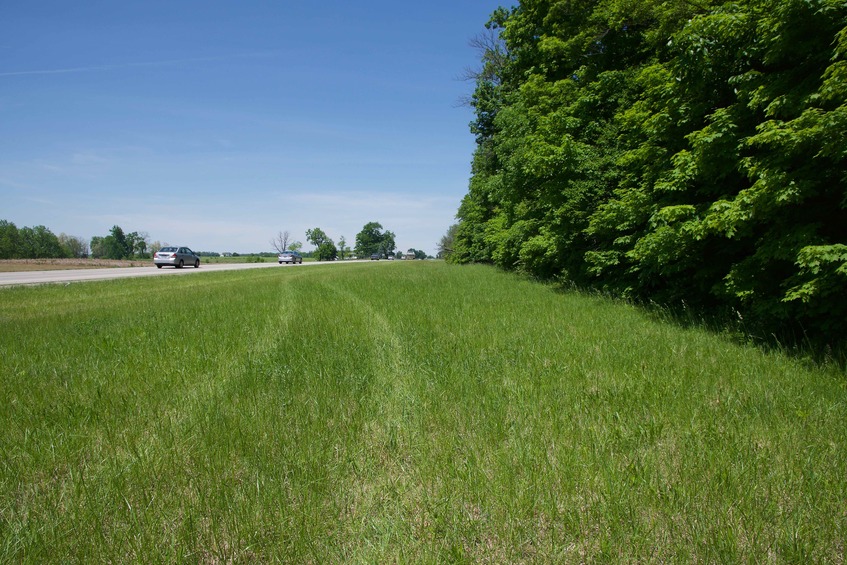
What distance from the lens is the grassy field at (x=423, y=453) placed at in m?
2.10

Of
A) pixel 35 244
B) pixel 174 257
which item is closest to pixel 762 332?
pixel 174 257

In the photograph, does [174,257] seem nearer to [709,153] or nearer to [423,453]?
[423,453]

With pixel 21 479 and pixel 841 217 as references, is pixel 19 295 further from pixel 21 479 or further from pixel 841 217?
pixel 841 217

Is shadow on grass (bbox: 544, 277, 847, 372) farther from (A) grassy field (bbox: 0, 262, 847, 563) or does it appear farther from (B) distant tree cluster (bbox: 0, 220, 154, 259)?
(B) distant tree cluster (bbox: 0, 220, 154, 259)

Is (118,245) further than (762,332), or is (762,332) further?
(118,245)

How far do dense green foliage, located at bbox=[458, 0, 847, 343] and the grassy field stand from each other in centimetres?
145

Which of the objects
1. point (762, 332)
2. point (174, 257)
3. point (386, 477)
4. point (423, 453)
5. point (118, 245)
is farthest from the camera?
point (118, 245)

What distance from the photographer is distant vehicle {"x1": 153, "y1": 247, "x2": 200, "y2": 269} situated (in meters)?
37.7

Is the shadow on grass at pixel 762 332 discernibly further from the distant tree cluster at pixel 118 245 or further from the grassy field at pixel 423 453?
the distant tree cluster at pixel 118 245

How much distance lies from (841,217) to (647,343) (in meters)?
3.12

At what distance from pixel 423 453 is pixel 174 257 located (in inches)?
1690

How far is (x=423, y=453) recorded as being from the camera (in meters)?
3.02

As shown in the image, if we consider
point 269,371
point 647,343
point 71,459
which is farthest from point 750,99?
point 71,459

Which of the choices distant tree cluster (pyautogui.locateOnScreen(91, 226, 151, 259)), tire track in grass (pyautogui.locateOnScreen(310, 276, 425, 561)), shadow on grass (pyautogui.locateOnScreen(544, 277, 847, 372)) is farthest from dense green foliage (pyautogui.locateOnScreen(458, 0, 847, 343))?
distant tree cluster (pyautogui.locateOnScreen(91, 226, 151, 259))
